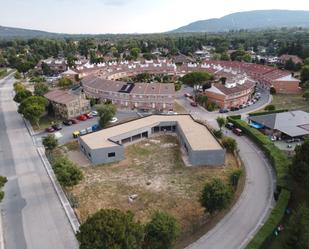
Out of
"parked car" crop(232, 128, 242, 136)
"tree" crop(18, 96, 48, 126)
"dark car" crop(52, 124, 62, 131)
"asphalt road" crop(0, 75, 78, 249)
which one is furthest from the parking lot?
"parked car" crop(232, 128, 242, 136)

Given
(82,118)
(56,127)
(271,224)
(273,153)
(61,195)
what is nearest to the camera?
(271,224)

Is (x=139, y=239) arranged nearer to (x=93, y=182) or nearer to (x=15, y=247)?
(x=15, y=247)

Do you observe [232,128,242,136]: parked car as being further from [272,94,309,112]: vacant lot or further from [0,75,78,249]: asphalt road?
[0,75,78,249]: asphalt road

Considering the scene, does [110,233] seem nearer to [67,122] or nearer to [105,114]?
[105,114]

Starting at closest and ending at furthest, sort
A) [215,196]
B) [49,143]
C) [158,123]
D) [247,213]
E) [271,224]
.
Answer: [271,224] < [215,196] < [247,213] < [49,143] < [158,123]

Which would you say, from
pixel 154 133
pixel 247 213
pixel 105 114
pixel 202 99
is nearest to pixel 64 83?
pixel 105 114

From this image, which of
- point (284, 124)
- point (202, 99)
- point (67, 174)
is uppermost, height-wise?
point (67, 174)
